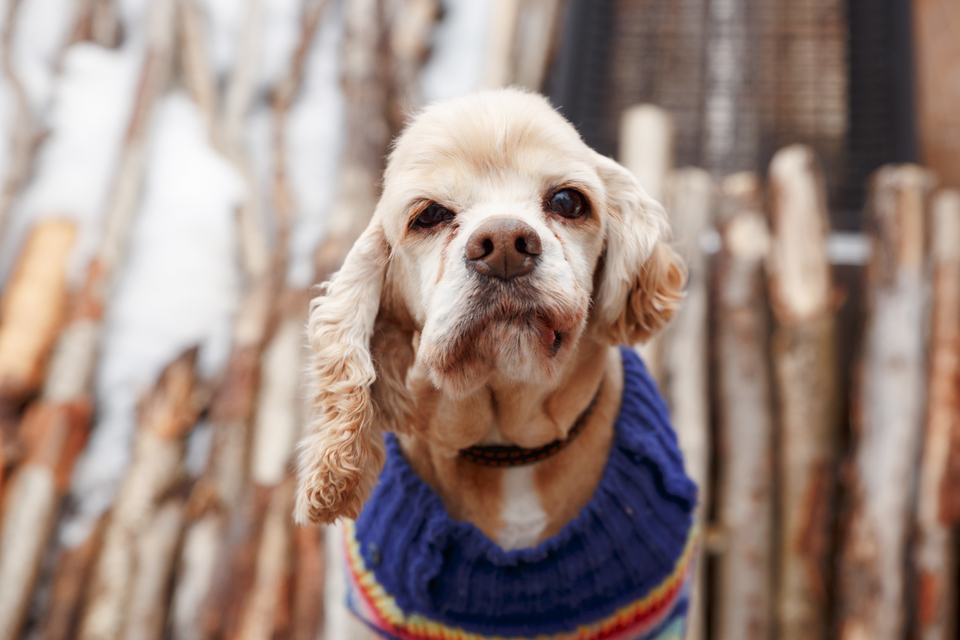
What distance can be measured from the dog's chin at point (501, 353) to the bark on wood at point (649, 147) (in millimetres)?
1866

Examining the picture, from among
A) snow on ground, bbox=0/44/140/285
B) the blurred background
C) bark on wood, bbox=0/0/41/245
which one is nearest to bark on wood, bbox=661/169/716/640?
the blurred background

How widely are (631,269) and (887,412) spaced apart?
5.49 ft

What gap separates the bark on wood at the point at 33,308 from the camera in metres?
2.85

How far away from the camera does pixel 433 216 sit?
4.35ft

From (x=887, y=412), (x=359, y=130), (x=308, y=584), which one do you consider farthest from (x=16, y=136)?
(x=887, y=412)

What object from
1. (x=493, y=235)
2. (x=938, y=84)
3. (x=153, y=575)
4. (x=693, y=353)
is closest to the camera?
(x=493, y=235)

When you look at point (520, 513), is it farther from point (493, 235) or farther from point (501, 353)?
point (493, 235)

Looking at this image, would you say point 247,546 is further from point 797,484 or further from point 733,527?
point 797,484

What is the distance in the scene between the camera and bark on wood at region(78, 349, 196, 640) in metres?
2.56

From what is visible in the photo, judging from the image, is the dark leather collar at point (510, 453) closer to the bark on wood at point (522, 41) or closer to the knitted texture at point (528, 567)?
the knitted texture at point (528, 567)

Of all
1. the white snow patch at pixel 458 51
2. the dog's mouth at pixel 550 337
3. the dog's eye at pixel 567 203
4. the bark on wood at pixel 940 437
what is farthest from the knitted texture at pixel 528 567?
the white snow patch at pixel 458 51

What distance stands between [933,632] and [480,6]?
3.52 m

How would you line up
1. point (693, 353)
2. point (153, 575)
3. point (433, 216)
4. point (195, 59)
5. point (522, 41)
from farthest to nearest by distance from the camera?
point (195, 59) → point (522, 41) → point (693, 353) → point (153, 575) → point (433, 216)

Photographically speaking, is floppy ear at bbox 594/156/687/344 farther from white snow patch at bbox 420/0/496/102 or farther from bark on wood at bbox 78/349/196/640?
white snow patch at bbox 420/0/496/102
